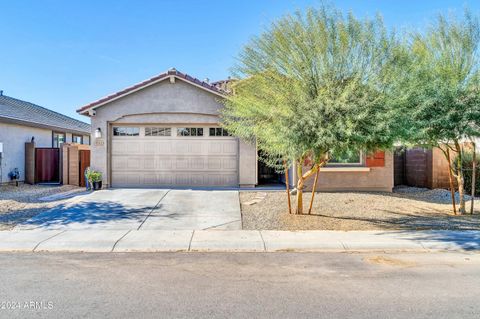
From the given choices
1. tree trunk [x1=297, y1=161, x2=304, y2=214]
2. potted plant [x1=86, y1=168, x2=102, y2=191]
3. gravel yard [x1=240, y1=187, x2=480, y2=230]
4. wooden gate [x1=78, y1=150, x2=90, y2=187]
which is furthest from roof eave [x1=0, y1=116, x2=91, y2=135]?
tree trunk [x1=297, y1=161, x2=304, y2=214]

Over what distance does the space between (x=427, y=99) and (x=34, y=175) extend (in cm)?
1741

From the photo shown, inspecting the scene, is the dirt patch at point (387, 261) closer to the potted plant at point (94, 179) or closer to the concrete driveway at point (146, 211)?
the concrete driveway at point (146, 211)

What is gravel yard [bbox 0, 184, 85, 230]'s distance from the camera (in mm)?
9023

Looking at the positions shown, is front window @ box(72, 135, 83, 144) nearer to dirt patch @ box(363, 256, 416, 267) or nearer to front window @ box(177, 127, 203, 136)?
front window @ box(177, 127, 203, 136)

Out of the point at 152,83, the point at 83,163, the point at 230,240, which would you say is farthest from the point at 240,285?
the point at 83,163

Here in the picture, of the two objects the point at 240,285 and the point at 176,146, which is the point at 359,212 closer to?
the point at 240,285

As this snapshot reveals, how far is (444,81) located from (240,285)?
7.56 m

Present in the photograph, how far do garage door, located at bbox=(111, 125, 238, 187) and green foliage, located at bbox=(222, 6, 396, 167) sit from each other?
539cm

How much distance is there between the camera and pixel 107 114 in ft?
43.9

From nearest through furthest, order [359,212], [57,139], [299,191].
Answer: [299,191]
[359,212]
[57,139]

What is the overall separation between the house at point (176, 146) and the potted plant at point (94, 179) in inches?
11.3

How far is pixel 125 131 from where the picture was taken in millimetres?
13641

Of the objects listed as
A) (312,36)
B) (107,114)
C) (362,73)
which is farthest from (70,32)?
(362,73)

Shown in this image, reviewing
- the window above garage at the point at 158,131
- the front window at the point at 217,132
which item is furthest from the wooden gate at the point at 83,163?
the front window at the point at 217,132
